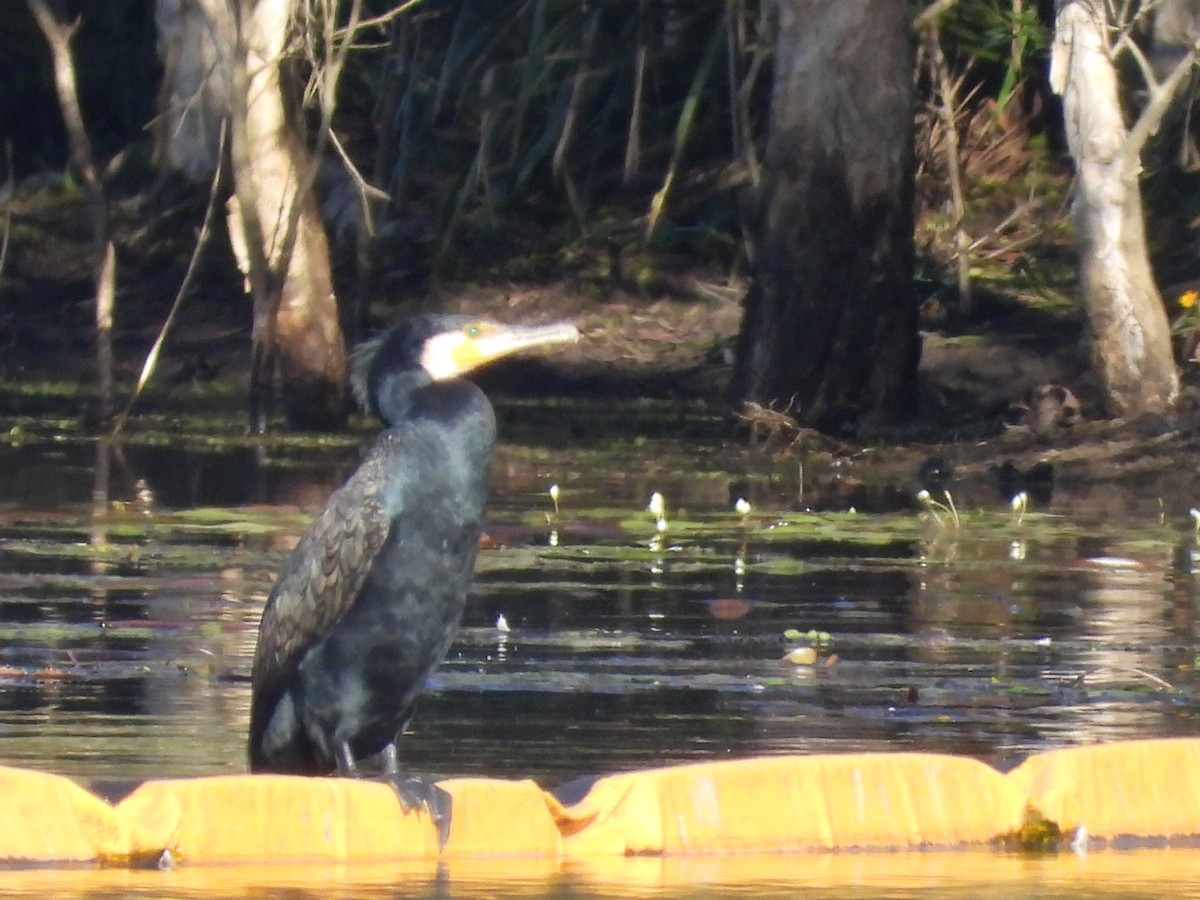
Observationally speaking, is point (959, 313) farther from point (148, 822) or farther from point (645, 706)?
point (148, 822)

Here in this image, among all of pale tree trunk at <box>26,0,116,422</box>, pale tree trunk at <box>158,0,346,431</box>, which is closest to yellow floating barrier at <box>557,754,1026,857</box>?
pale tree trunk at <box>158,0,346,431</box>

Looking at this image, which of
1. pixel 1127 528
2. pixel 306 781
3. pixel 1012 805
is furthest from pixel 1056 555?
pixel 306 781

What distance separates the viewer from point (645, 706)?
7738 millimetres

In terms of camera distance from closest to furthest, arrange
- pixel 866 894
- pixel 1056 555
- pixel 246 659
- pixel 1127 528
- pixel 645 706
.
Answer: pixel 866 894, pixel 645 706, pixel 246 659, pixel 1056 555, pixel 1127 528

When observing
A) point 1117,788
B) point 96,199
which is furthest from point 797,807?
point 96,199

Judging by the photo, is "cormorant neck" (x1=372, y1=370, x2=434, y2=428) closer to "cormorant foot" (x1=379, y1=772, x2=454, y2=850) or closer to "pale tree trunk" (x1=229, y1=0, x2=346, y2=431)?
"cormorant foot" (x1=379, y1=772, x2=454, y2=850)

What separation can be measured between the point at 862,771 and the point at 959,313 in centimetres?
1442

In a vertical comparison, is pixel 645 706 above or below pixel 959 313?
below

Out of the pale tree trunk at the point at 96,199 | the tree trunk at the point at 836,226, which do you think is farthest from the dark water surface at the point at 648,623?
the pale tree trunk at the point at 96,199

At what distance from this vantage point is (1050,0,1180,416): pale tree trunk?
1497cm

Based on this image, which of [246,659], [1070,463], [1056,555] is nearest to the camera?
[246,659]

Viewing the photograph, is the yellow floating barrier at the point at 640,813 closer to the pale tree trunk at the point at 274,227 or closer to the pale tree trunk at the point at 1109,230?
the pale tree trunk at the point at 1109,230

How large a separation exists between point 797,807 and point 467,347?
4.43 ft

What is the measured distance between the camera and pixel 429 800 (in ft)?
18.4
